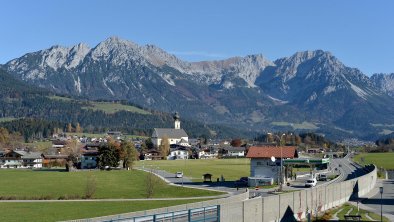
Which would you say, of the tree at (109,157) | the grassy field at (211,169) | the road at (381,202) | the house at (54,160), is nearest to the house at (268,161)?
the grassy field at (211,169)

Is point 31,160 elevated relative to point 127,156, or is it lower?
lower

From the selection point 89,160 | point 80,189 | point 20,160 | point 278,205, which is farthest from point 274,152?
point 20,160

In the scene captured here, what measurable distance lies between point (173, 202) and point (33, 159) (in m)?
123

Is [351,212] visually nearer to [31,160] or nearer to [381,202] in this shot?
[381,202]

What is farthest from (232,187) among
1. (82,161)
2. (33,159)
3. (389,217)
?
(33,159)

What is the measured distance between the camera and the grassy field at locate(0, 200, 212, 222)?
5275cm

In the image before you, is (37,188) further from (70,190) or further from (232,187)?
(232,187)

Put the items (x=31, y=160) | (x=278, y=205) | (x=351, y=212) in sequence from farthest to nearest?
(x=31, y=160) → (x=351, y=212) → (x=278, y=205)

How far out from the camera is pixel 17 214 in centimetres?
5531

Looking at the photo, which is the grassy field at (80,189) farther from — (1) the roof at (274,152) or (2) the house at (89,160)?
(2) the house at (89,160)

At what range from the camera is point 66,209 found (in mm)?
59000

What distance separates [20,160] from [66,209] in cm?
12651

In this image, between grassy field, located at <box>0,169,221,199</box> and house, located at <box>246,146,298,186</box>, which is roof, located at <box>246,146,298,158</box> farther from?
grassy field, located at <box>0,169,221,199</box>

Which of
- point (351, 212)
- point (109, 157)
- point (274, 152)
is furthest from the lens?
point (109, 157)
